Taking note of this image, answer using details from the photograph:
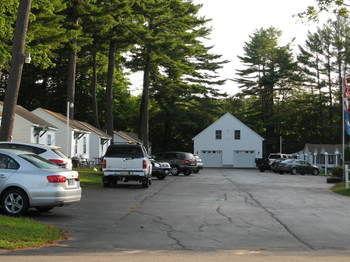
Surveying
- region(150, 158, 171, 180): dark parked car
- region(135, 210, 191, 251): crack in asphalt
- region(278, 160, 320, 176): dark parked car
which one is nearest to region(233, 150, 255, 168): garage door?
region(278, 160, 320, 176): dark parked car

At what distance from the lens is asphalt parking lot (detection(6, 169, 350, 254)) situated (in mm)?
11969

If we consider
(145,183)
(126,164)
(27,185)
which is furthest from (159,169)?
(27,185)

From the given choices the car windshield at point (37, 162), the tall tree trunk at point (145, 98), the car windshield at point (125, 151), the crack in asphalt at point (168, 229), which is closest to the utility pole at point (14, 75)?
the car windshield at point (125, 151)

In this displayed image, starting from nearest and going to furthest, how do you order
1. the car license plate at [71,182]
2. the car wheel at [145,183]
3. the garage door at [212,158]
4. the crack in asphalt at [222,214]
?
the car license plate at [71,182], the crack in asphalt at [222,214], the car wheel at [145,183], the garage door at [212,158]

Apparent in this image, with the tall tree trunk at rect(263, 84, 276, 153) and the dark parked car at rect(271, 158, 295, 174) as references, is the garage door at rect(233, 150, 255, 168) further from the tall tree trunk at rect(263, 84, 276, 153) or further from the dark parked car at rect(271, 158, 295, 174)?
the dark parked car at rect(271, 158, 295, 174)

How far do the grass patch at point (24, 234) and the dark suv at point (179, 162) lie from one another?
3607cm

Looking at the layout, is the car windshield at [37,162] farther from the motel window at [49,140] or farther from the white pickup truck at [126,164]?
the motel window at [49,140]

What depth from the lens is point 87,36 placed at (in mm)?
50531

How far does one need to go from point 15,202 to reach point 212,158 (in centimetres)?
7687

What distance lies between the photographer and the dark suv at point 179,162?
49750 millimetres

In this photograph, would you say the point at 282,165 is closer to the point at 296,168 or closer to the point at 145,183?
the point at 296,168

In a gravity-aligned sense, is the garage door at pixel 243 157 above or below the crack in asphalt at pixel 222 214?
above

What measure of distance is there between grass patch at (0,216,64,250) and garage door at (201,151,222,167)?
78.1 metres

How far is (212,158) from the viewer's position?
9200 cm
